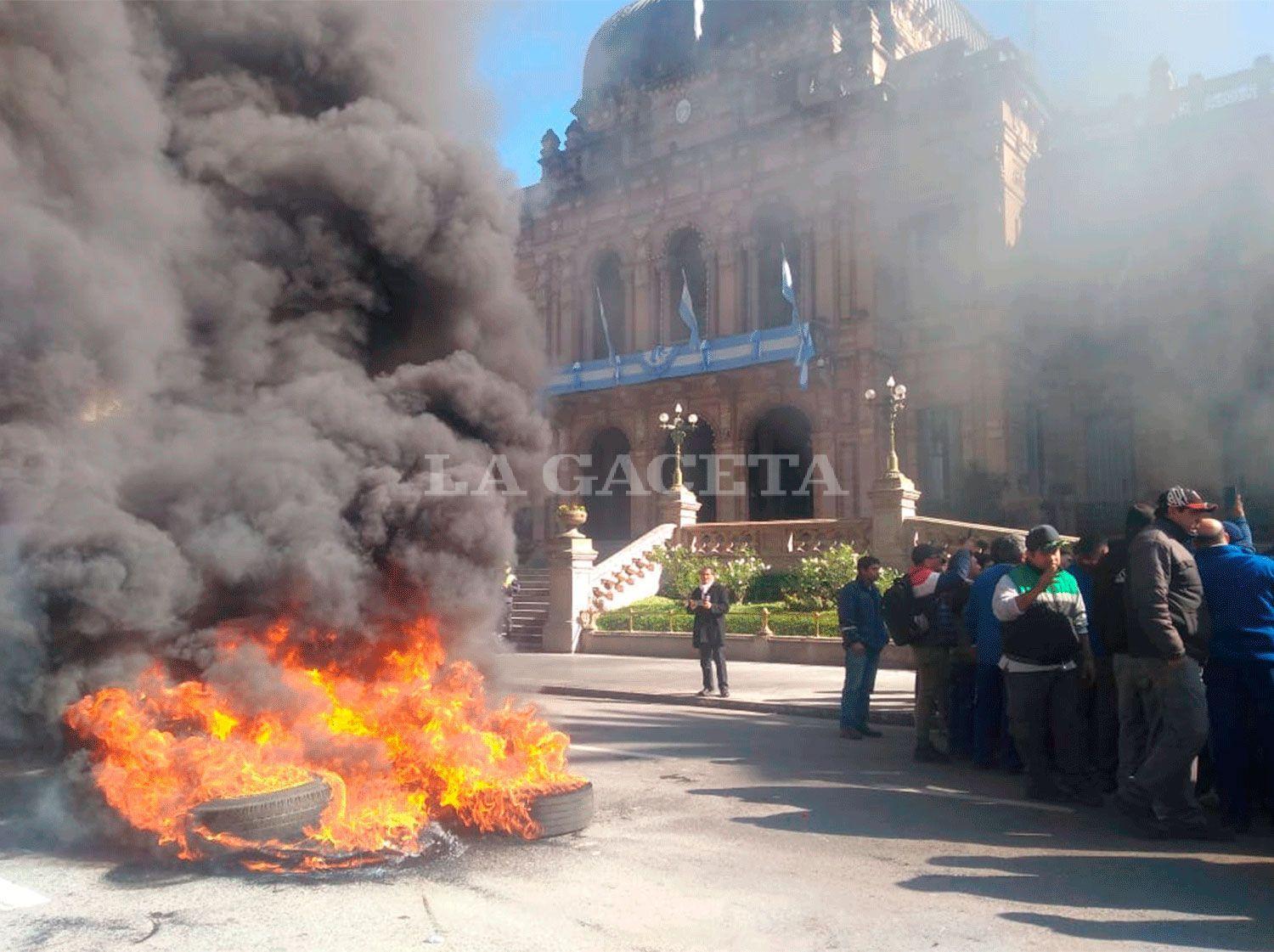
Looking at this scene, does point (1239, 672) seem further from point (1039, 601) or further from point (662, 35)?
point (662, 35)

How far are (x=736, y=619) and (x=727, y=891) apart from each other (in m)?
14.0

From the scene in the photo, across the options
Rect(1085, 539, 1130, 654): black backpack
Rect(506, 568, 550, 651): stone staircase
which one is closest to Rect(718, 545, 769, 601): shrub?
Rect(506, 568, 550, 651): stone staircase

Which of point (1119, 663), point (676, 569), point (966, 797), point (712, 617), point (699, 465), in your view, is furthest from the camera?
point (699, 465)

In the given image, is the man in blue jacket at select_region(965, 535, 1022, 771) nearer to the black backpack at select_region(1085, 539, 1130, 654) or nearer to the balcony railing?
the black backpack at select_region(1085, 539, 1130, 654)

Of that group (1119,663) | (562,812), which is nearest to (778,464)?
(1119,663)

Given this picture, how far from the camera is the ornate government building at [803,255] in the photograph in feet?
85.5

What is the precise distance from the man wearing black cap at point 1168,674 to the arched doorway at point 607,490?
2620cm

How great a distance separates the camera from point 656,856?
5156 mm

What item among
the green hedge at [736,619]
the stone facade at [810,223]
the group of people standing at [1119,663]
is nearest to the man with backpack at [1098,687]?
the group of people standing at [1119,663]

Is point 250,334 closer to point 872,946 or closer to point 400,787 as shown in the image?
point 400,787

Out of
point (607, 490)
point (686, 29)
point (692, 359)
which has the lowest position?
point (607, 490)

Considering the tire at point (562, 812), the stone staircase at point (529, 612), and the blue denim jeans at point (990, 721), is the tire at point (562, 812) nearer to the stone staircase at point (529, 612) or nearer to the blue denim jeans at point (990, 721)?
the blue denim jeans at point (990, 721)

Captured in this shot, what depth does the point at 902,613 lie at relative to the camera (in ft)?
26.3

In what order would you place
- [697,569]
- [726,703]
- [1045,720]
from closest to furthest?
[1045,720] → [726,703] → [697,569]
